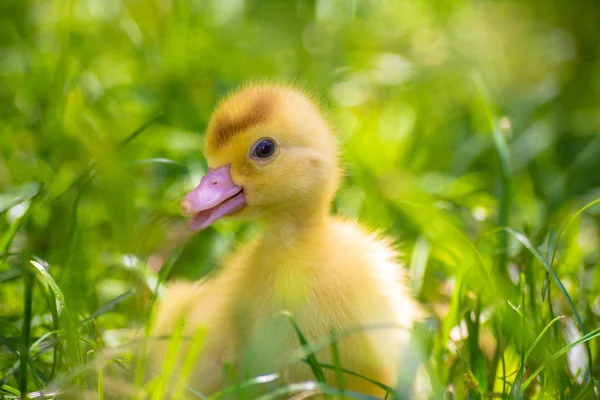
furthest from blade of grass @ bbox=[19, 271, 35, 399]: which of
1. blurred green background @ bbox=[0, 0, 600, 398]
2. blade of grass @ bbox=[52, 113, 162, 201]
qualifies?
blade of grass @ bbox=[52, 113, 162, 201]

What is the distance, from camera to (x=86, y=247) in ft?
8.69

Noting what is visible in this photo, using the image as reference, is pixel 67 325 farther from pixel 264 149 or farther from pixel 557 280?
pixel 557 280

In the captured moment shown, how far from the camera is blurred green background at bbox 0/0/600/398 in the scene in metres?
2.07

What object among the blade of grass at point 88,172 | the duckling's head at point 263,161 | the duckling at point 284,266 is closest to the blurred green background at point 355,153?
the blade of grass at point 88,172

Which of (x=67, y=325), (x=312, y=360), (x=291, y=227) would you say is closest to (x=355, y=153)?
(x=291, y=227)

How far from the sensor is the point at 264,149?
213 centimetres

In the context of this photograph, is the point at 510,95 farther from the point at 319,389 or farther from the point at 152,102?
the point at 319,389

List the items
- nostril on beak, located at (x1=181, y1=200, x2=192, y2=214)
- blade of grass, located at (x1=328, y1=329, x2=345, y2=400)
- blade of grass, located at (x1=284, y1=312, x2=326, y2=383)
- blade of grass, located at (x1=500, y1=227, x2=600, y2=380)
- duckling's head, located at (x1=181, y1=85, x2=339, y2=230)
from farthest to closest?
1. duckling's head, located at (x1=181, y1=85, x2=339, y2=230)
2. nostril on beak, located at (x1=181, y1=200, x2=192, y2=214)
3. blade of grass, located at (x1=500, y1=227, x2=600, y2=380)
4. blade of grass, located at (x1=284, y1=312, x2=326, y2=383)
5. blade of grass, located at (x1=328, y1=329, x2=345, y2=400)

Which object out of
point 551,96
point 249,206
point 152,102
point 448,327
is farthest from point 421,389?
point 551,96

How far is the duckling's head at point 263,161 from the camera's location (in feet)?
6.94

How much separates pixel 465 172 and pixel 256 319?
1642 millimetres

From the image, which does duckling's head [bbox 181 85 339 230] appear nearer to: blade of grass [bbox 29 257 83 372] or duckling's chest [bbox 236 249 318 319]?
duckling's chest [bbox 236 249 318 319]

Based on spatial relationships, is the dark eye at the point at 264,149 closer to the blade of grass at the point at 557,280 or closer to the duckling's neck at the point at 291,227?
the duckling's neck at the point at 291,227

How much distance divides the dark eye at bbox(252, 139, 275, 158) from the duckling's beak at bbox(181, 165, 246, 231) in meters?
0.09
